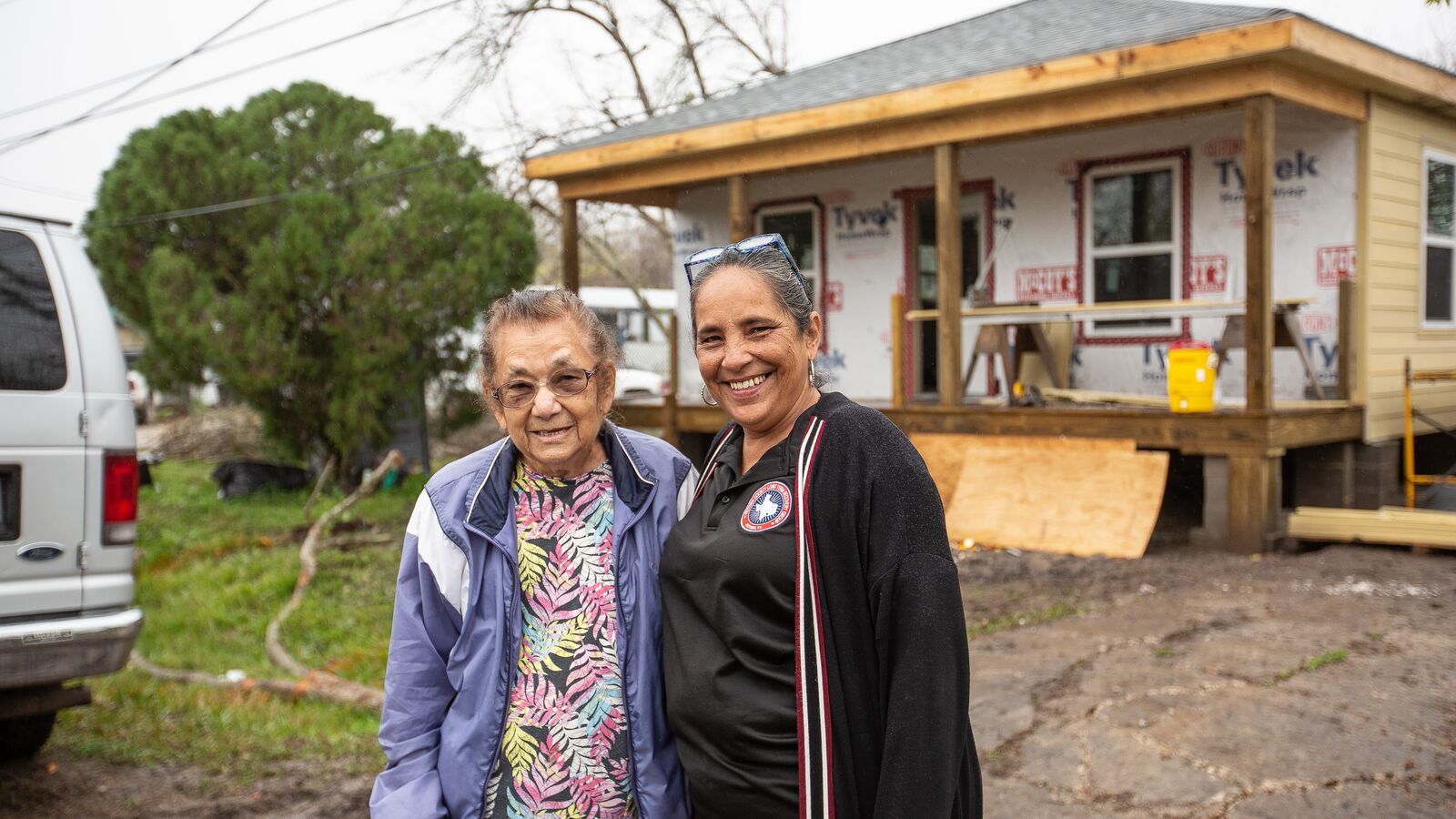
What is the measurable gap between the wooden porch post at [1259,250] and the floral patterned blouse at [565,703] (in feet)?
24.6

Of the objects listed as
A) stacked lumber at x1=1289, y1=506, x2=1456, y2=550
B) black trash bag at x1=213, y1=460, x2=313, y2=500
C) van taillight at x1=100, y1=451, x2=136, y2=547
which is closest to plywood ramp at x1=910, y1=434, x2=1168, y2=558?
stacked lumber at x1=1289, y1=506, x2=1456, y2=550

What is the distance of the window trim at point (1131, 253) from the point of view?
10945mm

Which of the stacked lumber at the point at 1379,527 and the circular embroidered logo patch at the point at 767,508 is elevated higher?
the circular embroidered logo patch at the point at 767,508

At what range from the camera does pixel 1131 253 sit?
37.3 feet

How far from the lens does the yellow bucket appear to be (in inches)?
348

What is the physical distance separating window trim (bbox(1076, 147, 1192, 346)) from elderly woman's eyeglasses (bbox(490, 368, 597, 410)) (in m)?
9.57

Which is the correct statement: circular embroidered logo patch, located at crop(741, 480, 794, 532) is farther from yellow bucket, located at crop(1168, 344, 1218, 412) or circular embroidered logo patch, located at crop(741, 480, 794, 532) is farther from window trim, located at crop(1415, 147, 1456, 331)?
window trim, located at crop(1415, 147, 1456, 331)

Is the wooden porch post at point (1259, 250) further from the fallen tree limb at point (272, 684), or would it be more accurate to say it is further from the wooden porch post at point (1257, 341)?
the fallen tree limb at point (272, 684)

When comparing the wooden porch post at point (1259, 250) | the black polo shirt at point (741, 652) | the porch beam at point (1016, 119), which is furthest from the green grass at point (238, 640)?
the wooden porch post at point (1259, 250)

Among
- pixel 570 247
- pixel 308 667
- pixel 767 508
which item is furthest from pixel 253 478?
pixel 767 508

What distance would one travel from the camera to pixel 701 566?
2.00m

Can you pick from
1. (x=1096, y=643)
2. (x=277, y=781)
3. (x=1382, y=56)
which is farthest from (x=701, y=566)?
(x=1382, y=56)

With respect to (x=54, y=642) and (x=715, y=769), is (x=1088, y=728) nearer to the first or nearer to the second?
(x=715, y=769)

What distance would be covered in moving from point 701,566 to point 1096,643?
455 centimetres
